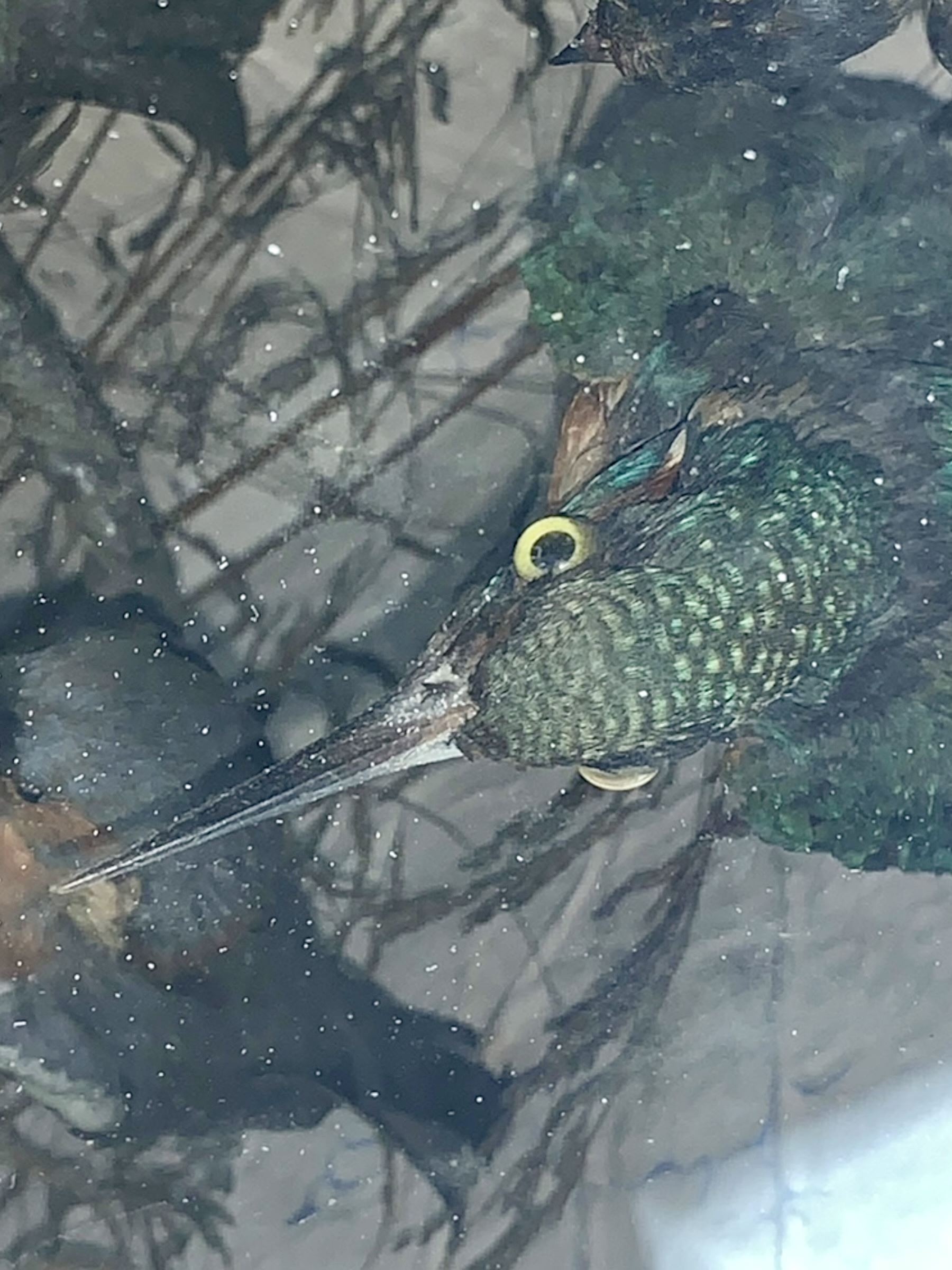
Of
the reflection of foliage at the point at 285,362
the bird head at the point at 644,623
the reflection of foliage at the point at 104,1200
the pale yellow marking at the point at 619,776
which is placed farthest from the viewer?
the reflection of foliage at the point at 104,1200

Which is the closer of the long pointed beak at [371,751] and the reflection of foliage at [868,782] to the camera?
the long pointed beak at [371,751]

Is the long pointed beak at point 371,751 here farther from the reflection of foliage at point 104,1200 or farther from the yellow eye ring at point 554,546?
the reflection of foliage at point 104,1200

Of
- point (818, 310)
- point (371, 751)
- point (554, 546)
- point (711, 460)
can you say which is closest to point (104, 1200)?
point (371, 751)

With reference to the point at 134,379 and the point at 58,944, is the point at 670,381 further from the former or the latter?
the point at 58,944

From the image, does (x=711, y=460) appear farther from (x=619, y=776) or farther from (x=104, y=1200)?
(x=104, y=1200)

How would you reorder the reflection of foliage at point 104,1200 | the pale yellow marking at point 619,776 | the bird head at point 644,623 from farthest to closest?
the reflection of foliage at point 104,1200
the pale yellow marking at point 619,776
the bird head at point 644,623

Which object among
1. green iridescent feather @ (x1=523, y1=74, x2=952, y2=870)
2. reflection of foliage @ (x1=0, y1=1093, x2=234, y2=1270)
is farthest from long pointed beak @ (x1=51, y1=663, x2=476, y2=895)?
reflection of foliage @ (x1=0, y1=1093, x2=234, y2=1270)

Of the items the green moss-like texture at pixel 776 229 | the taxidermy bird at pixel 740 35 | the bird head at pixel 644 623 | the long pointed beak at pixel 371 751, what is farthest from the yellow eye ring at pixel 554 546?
the taxidermy bird at pixel 740 35

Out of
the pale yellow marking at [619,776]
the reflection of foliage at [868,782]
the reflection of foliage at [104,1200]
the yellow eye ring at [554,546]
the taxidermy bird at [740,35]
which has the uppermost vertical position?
the taxidermy bird at [740,35]
